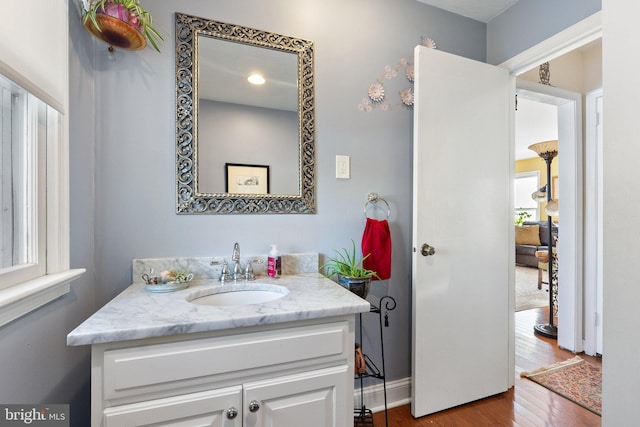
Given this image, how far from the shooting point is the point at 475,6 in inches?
74.7

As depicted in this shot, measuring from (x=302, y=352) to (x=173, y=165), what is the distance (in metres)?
1.01

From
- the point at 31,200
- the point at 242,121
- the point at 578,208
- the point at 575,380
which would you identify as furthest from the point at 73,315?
the point at 578,208

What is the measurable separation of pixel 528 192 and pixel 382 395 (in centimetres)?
804

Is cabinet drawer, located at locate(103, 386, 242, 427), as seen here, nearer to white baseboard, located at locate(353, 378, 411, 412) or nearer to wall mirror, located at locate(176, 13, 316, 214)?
wall mirror, located at locate(176, 13, 316, 214)

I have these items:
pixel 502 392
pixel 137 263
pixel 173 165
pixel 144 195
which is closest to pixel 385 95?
pixel 173 165

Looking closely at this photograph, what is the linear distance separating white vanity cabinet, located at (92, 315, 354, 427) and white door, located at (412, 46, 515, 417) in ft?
2.50

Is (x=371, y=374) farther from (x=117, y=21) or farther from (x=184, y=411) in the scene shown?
(x=117, y=21)

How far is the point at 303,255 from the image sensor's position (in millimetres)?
1586

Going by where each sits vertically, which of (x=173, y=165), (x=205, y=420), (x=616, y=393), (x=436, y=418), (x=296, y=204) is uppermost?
(x=173, y=165)

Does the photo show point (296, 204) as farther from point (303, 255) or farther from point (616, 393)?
point (616, 393)

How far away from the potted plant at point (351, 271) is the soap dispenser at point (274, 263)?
269 mm

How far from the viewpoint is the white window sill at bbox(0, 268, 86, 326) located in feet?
2.48

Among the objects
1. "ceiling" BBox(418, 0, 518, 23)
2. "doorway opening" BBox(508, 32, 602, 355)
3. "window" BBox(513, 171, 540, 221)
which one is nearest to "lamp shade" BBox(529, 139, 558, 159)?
"doorway opening" BBox(508, 32, 602, 355)

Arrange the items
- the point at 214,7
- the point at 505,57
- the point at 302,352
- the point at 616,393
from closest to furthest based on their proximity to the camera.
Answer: the point at 616,393 → the point at 302,352 → the point at 214,7 → the point at 505,57
